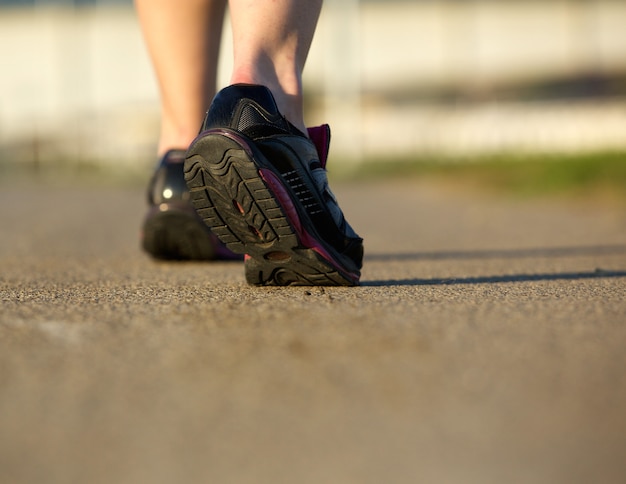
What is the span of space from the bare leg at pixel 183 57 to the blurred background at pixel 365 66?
514 inches

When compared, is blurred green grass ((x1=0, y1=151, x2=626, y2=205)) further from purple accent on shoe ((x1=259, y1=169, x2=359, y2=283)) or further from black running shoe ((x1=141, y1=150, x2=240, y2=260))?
purple accent on shoe ((x1=259, y1=169, x2=359, y2=283))

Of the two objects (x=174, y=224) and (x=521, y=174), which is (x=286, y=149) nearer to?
(x=174, y=224)

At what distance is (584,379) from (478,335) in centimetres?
19

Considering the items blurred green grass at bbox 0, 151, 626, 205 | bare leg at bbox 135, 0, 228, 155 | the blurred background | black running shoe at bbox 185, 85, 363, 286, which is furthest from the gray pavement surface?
the blurred background

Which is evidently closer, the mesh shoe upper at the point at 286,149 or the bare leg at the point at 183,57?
the mesh shoe upper at the point at 286,149

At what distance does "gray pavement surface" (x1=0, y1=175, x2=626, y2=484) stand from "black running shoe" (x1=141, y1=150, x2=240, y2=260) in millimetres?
324

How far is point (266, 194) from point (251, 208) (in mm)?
31

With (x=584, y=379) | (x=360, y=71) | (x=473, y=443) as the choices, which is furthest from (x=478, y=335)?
(x=360, y=71)

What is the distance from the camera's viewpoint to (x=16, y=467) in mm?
748

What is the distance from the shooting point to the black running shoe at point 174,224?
6.66 ft

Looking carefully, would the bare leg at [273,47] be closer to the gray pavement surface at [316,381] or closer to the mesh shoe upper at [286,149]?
the mesh shoe upper at [286,149]

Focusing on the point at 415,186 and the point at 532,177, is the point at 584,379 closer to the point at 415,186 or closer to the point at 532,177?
the point at 532,177

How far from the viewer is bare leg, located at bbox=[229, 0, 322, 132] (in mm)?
1527

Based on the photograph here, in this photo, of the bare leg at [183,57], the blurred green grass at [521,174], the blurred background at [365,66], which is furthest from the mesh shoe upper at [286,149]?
the blurred background at [365,66]
